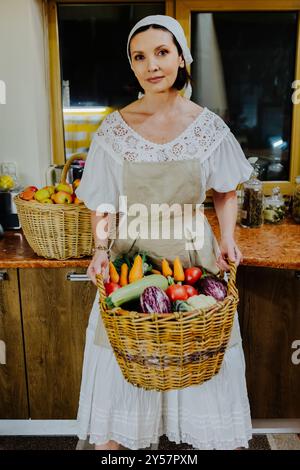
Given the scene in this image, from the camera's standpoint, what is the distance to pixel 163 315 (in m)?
1.21

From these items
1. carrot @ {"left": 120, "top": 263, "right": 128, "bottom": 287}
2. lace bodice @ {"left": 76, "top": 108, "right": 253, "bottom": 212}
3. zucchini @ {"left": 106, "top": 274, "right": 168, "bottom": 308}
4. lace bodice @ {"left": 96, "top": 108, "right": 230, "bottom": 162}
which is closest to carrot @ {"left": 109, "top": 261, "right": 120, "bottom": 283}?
carrot @ {"left": 120, "top": 263, "right": 128, "bottom": 287}

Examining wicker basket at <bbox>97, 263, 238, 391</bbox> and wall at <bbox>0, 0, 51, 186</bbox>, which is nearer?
wicker basket at <bbox>97, 263, 238, 391</bbox>

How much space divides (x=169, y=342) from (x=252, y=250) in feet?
2.58

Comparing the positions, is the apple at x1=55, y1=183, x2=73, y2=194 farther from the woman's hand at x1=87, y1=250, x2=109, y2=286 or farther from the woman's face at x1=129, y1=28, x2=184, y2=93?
the woman's face at x1=129, y1=28, x2=184, y2=93

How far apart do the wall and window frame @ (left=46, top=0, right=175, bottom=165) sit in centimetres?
5

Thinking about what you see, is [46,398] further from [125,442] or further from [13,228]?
[13,228]

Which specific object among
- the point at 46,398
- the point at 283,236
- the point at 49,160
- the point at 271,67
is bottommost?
the point at 46,398

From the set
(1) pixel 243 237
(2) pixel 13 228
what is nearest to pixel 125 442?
(1) pixel 243 237

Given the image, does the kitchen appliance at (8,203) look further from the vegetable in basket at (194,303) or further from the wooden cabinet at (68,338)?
the vegetable in basket at (194,303)

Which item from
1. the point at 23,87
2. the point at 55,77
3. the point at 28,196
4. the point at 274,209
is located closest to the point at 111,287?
the point at 28,196

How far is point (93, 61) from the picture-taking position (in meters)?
2.48

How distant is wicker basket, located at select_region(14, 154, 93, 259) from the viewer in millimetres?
1829

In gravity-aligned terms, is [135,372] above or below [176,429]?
above
